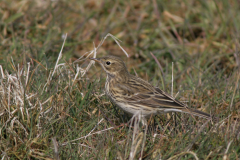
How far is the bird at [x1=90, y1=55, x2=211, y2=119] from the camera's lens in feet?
15.3

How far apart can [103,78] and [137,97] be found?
149 centimetres

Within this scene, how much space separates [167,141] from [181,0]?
543 centimetres

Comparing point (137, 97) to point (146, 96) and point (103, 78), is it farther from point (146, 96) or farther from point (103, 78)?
point (103, 78)

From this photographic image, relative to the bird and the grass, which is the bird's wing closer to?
the bird

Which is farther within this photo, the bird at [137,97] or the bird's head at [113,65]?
the bird's head at [113,65]

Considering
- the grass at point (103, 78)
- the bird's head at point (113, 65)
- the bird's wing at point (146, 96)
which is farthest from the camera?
the bird's head at point (113, 65)

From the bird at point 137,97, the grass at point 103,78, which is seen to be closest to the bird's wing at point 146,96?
the bird at point 137,97

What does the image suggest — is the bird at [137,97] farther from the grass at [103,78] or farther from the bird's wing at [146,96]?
A: the grass at [103,78]

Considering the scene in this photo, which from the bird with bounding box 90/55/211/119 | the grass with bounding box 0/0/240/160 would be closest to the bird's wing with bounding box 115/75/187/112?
the bird with bounding box 90/55/211/119

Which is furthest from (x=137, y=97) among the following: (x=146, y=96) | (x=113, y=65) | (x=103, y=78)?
(x=103, y=78)

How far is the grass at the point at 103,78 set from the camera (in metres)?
4.03

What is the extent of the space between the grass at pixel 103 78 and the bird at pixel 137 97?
0.19 meters

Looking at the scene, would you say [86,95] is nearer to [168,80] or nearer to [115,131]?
[115,131]

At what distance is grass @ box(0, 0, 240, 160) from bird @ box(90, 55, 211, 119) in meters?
0.19
